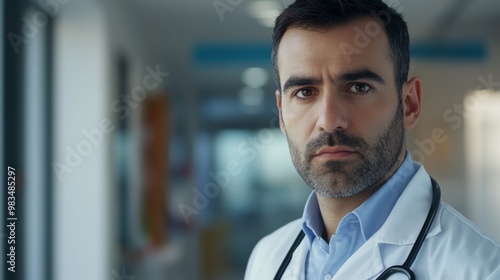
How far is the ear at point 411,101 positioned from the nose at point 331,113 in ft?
0.64

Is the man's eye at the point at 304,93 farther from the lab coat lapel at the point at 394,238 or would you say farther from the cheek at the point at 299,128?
the lab coat lapel at the point at 394,238

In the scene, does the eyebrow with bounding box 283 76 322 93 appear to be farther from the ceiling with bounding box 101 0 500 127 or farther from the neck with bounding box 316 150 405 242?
the ceiling with bounding box 101 0 500 127

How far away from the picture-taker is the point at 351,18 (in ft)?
4.01

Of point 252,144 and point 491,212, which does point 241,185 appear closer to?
point 252,144

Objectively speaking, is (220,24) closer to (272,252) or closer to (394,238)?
(272,252)

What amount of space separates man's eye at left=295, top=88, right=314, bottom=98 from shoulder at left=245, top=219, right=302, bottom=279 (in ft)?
1.18

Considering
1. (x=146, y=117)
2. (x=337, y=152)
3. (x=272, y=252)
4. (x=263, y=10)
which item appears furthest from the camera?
(x=146, y=117)

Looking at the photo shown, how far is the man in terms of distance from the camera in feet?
3.77

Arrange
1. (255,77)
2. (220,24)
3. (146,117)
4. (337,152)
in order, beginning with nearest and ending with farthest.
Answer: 1. (337,152)
2. (220,24)
3. (146,117)
4. (255,77)

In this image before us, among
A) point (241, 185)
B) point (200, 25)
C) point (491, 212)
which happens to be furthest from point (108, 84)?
point (241, 185)

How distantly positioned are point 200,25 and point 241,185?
593 cm

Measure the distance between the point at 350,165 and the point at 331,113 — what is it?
101mm

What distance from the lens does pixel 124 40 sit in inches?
216

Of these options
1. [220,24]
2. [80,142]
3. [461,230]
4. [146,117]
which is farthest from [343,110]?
[146,117]
